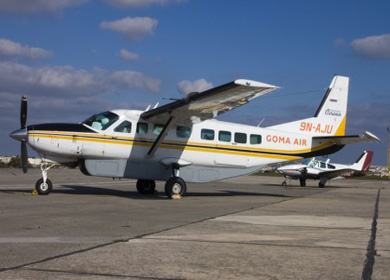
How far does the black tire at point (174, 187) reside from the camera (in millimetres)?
A: 16733

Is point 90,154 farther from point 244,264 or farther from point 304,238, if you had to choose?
point 244,264

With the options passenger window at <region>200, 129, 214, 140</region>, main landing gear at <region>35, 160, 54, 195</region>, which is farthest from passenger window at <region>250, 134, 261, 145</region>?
main landing gear at <region>35, 160, 54, 195</region>

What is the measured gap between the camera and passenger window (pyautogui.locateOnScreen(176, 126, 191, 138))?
17.8m

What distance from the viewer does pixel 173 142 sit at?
57.7 feet

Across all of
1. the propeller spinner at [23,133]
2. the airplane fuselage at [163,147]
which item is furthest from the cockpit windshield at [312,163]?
the propeller spinner at [23,133]

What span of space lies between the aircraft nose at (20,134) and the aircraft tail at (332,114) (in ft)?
35.2

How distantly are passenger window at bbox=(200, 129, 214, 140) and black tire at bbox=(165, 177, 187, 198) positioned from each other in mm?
2027

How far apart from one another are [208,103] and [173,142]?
2361 mm

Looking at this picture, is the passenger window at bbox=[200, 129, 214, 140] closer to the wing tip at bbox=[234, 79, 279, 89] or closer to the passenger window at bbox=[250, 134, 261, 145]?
the passenger window at bbox=[250, 134, 261, 145]

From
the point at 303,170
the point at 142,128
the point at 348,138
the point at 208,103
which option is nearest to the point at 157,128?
the point at 142,128

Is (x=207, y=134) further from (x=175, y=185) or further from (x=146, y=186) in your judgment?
(x=146, y=186)

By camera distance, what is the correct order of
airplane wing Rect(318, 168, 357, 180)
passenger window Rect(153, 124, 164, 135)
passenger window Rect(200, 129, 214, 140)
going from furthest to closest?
airplane wing Rect(318, 168, 357, 180), passenger window Rect(200, 129, 214, 140), passenger window Rect(153, 124, 164, 135)

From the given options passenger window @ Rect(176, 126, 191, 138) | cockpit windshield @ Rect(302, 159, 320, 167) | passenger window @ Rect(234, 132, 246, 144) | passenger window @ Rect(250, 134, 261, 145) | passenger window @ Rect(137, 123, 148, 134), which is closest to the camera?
passenger window @ Rect(137, 123, 148, 134)

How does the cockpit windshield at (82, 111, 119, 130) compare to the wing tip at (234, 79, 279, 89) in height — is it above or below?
below
